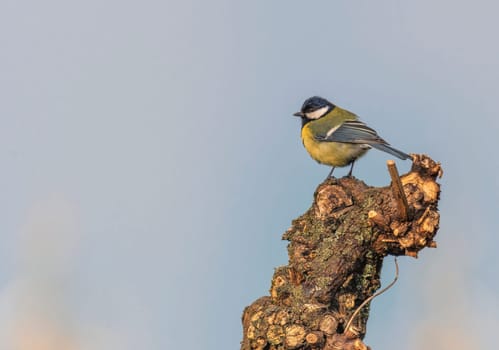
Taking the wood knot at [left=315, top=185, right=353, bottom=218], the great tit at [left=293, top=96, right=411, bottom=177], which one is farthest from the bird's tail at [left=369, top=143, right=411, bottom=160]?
the wood knot at [left=315, top=185, right=353, bottom=218]

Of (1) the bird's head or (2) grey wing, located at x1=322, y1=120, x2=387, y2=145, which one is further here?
(1) the bird's head

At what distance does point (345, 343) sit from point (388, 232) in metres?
0.67

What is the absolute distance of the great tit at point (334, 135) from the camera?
5.93 metres

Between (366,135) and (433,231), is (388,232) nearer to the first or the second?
(433,231)

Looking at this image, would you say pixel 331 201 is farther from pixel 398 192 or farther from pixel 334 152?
pixel 334 152

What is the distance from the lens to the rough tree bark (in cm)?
385

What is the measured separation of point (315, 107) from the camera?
633 centimetres

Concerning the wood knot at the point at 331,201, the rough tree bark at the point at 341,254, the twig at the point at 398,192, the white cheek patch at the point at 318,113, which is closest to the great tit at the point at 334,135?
the white cheek patch at the point at 318,113

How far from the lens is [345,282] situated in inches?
160

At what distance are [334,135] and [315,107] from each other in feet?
1.33

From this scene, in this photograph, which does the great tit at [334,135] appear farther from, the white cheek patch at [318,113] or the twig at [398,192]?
the twig at [398,192]

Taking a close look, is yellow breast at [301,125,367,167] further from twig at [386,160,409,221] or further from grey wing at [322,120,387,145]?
twig at [386,160,409,221]

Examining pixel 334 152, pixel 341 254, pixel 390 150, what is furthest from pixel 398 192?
pixel 334 152

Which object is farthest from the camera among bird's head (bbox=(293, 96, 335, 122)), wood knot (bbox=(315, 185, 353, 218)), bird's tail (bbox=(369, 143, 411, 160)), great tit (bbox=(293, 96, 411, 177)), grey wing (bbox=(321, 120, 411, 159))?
bird's head (bbox=(293, 96, 335, 122))
